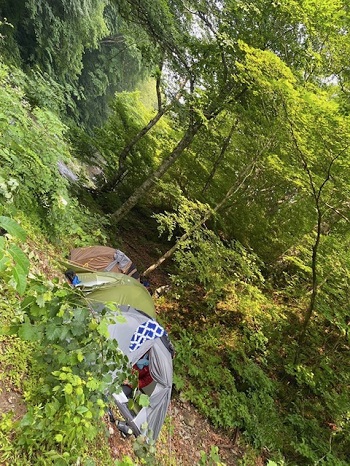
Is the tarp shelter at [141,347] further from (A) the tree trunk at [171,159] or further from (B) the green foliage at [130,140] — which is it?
(B) the green foliage at [130,140]

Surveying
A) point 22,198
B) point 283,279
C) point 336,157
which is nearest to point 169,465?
point 22,198

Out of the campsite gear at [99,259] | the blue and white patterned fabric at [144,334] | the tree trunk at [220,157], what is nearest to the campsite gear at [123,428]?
the blue and white patterned fabric at [144,334]

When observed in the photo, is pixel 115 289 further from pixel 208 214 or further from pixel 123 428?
pixel 208 214

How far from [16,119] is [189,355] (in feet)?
16.2

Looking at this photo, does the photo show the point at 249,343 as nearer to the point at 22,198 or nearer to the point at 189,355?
the point at 189,355

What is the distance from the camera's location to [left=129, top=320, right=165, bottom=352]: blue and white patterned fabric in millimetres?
4520

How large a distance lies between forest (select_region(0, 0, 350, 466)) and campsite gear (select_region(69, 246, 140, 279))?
299 millimetres

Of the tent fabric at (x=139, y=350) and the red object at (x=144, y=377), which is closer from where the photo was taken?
the tent fabric at (x=139, y=350)

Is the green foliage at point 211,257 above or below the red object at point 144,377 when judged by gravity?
above

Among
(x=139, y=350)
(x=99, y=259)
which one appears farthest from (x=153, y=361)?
(x=99, y=259)

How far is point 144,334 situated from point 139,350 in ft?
0.69

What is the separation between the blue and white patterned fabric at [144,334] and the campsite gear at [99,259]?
169 cm

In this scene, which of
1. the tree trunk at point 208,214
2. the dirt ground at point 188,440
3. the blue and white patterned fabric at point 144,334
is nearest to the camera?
the blue and white patterned fabric at point 144,334

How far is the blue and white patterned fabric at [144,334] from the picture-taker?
452 cm
